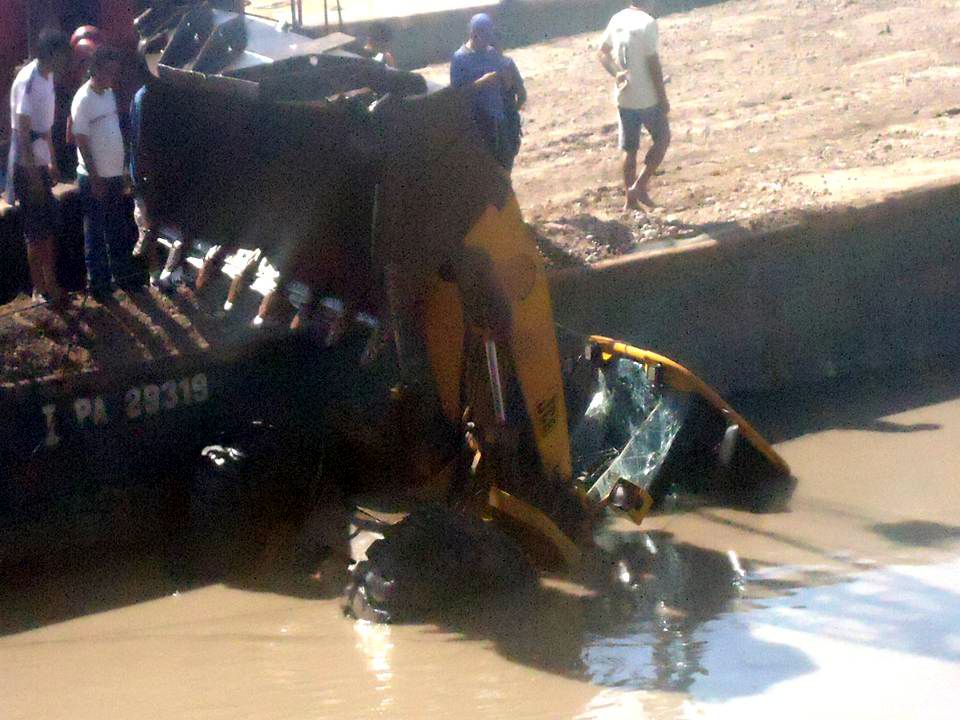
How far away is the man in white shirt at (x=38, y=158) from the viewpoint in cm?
805

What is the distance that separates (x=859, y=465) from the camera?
838 cm

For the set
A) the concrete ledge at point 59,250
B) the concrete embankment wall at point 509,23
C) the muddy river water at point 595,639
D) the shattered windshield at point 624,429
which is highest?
the concrete embankment wall at point 509,23

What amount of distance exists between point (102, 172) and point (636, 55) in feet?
13.4

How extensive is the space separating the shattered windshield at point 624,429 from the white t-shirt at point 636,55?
11.3 ft

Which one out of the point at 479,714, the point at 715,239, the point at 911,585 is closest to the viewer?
the point at 479,714

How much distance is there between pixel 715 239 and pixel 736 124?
14.1 feet

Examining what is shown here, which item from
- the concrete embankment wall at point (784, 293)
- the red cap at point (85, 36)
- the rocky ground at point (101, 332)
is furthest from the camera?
the red cap at point (85, 36)

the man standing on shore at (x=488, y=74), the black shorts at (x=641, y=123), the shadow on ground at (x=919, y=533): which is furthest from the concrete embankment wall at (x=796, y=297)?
the shadow on ground at (x=919, y=533)

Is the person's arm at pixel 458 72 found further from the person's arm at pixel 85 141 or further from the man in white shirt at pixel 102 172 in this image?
the person's arm at pixel 85 141

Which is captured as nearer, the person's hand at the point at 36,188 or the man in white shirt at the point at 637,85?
the person's hand at the point at 36,188

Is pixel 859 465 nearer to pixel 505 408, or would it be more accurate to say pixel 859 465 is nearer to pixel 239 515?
pixel 505 408

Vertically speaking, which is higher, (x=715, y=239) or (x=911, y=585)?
(x=715, y=239)

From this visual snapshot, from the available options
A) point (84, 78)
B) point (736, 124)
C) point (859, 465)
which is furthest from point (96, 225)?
point (736, 124)

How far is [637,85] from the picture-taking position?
412 inches
